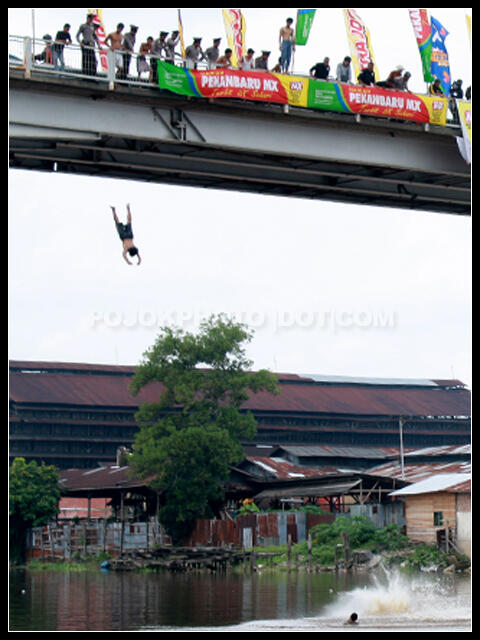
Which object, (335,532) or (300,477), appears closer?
(335,532)

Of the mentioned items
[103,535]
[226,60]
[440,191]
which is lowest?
[103,535]

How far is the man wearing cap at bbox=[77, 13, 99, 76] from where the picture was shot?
24.4 metres

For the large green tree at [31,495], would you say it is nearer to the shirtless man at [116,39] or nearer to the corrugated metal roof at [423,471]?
the corrugated metal roof at [423,471]

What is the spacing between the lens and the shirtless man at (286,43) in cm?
2753

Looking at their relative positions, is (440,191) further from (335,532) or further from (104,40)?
(335,532)

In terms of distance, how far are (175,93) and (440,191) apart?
371 inches

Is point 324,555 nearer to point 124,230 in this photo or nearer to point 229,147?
point 124,230

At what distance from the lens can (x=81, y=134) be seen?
80.6 feet

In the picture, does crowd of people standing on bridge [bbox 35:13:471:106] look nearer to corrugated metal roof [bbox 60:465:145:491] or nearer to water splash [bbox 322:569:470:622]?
water splash [bbox 322:569:470:622]

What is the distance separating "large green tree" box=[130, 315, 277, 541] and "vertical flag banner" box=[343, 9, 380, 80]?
29.6 metres

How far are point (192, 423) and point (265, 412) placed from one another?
2434cm

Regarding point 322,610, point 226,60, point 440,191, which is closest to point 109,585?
point 322,610

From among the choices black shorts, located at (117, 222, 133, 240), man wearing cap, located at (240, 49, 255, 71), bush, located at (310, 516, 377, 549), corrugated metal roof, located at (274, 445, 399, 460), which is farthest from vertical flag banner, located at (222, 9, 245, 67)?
corrugated metal roof, located at (274, 445, 399, 460)

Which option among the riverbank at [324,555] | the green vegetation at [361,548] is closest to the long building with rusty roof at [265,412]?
the green vegetation at [361,548]
